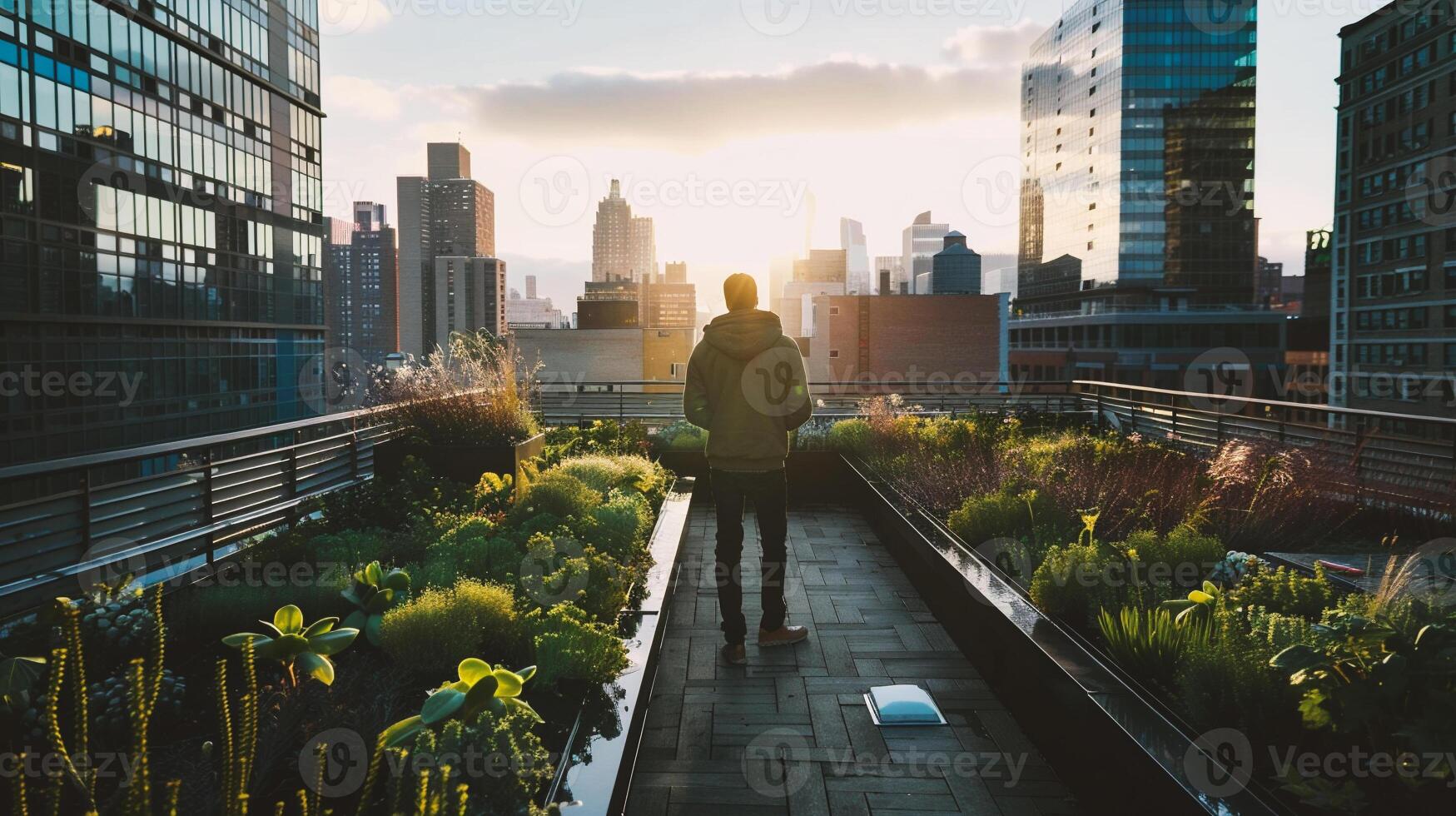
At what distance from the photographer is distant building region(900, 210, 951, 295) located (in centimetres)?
16638

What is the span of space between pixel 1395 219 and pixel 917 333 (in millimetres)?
31439

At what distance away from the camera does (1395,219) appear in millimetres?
53156

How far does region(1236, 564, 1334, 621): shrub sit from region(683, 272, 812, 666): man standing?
2004 millimetres

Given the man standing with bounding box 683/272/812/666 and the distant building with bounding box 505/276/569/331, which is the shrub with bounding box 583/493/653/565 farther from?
the distant building with bounding box 505/276/569/331

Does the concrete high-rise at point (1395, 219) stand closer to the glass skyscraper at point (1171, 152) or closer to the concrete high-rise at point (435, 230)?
the glass skyscraper at point (1171, 152)

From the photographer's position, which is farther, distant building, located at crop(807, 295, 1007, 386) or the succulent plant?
distant building, located at crop(807, 295, 1007, 386)

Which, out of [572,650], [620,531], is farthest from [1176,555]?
[572,650]

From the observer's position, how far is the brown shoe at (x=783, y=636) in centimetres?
432

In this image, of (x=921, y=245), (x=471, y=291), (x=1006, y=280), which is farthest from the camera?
(x=921, y=245)

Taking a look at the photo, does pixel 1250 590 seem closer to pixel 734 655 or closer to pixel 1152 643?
pixel 1152 643

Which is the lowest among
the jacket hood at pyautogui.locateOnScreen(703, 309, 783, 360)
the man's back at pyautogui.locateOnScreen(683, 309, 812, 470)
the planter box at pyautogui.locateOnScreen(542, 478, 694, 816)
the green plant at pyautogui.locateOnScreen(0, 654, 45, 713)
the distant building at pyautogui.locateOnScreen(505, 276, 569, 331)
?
the planter box at pyautogui.locateOnScreen(542, 478, 694, 816)

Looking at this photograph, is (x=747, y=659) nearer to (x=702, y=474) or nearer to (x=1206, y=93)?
(x=702, y=474)

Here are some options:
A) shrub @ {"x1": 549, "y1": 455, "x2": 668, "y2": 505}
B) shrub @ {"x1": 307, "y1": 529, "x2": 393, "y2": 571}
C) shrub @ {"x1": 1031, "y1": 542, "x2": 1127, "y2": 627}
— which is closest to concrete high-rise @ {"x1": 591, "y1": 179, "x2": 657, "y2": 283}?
shrub @ {"x1": 549, "y1": 455, "x2": 668, "y2": 505}

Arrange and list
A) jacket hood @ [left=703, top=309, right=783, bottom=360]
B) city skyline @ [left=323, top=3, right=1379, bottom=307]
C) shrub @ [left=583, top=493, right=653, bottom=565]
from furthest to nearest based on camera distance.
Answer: city skyline @ [left=323, top=3, right=1379, bottom=307], shrub @ [left=583, top=493, right=653, bottom=565], jacket hood @ [left=703, top=309, right=783, bottom=360]
